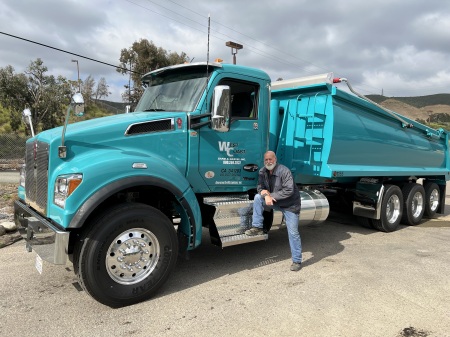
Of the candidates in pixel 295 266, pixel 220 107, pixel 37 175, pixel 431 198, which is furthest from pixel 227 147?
pixel 431 198

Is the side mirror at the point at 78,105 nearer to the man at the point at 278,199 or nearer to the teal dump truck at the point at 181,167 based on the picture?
the teal dump truck at the point at 181,167

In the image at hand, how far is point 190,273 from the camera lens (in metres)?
4.86

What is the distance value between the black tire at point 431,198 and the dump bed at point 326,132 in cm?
225

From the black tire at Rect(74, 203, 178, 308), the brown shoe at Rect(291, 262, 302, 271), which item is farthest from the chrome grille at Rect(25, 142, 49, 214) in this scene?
the brown shoe at Rect(291, 262, 302, 271)

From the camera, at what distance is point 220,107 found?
14.6 ft

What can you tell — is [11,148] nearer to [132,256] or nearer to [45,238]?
[45,238]

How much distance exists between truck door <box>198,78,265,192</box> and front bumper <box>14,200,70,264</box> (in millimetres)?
1889

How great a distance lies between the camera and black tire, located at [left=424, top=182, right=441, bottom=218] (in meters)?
9.07

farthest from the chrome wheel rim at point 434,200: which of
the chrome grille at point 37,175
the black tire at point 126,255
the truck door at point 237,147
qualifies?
the chrome grille at point 37,175

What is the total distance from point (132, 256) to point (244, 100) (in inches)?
107

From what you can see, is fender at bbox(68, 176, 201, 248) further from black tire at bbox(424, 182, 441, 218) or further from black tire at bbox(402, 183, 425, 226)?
black tire at bbox(424, 182, 441, 218)

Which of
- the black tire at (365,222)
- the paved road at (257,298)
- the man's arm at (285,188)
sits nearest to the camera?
the paved road at (257,298)

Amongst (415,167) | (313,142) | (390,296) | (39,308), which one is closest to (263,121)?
(313,142)

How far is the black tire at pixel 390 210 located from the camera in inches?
291
